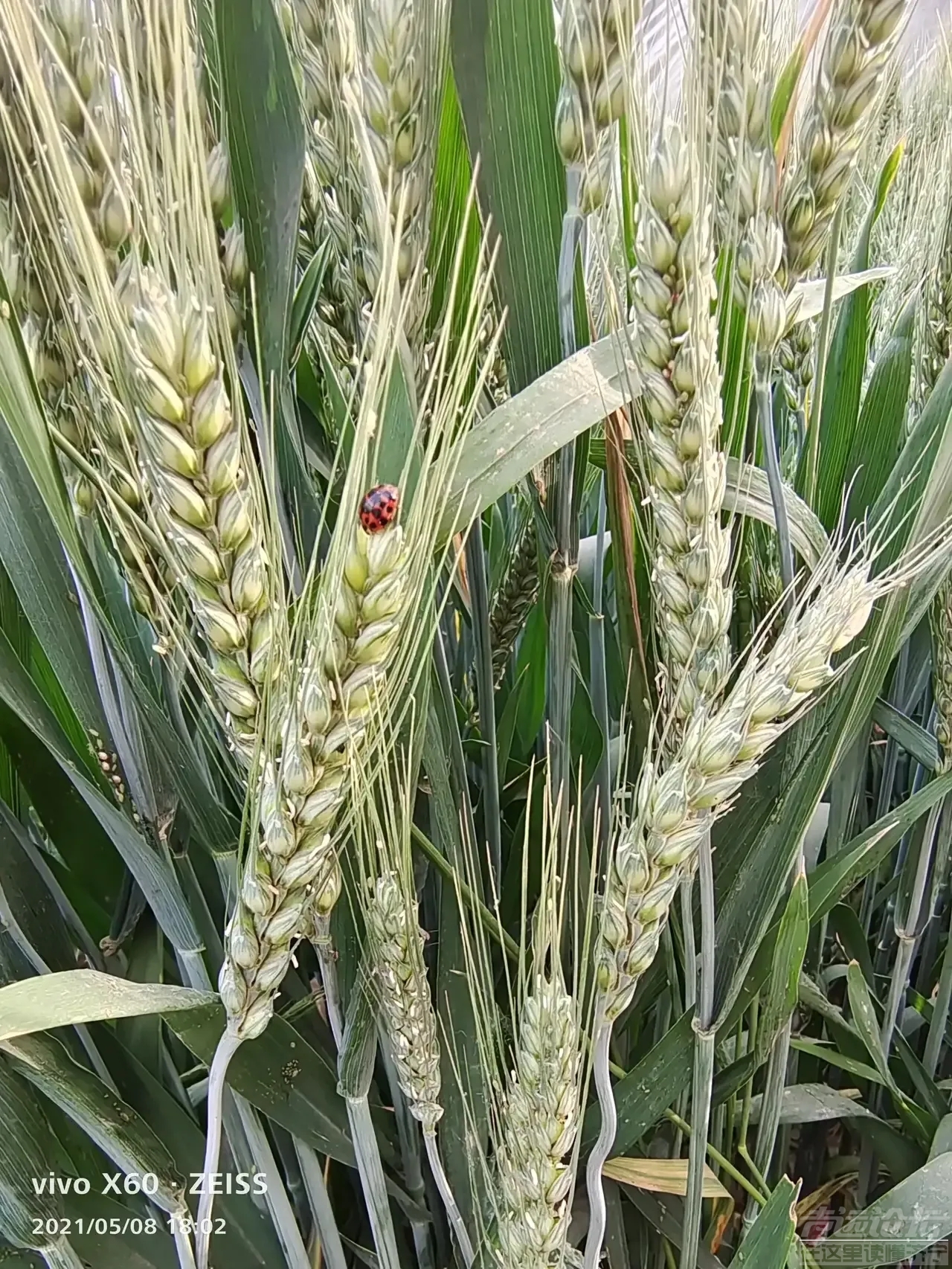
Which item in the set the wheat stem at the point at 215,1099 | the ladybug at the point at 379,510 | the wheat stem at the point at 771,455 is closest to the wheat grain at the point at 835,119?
the wheat stem at the point at 771,455

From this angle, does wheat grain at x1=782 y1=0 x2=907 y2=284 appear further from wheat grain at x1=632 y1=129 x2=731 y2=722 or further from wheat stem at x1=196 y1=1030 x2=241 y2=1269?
wheat stem at x1=196 y1=1030 x2=241 y2=1269

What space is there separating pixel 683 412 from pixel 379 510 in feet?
0.36

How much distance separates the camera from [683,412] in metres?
0.25

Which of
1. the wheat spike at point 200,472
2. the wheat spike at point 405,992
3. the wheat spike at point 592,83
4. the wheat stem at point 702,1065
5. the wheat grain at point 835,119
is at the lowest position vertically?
the wheat stem at point 702,1065

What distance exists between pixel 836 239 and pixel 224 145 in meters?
0.22

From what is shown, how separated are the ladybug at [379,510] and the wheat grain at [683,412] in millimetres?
101

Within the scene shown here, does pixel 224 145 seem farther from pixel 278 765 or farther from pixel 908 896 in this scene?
pixel 908 896

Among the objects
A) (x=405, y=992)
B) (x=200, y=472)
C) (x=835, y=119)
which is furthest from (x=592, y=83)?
(x=405, y=992)

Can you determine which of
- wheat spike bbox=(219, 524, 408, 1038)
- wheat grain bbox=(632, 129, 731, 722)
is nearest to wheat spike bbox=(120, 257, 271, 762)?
wheat spike bbox=(219, 524, 408, 1038)

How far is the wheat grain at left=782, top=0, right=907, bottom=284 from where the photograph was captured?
252 millimetres

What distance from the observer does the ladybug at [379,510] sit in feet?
0.63

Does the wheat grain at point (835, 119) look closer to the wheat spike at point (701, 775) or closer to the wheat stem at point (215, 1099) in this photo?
the wheat spike at point (701, 775)

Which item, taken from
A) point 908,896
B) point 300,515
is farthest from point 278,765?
point 908,896

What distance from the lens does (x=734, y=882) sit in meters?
0.39
